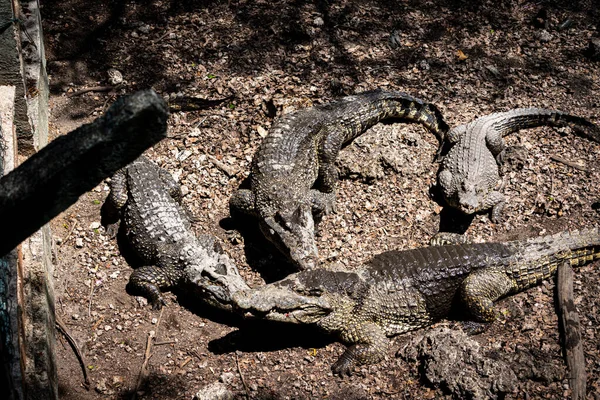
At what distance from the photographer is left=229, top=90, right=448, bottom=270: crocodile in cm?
589

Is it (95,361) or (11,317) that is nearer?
(11,317)

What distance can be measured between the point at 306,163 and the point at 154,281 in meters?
2.10

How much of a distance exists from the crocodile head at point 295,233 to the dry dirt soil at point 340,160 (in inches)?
10.4

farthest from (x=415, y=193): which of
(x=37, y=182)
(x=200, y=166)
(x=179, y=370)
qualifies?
(x=37, y=182)

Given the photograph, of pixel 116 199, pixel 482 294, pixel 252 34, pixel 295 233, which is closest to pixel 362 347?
pixel 482 294

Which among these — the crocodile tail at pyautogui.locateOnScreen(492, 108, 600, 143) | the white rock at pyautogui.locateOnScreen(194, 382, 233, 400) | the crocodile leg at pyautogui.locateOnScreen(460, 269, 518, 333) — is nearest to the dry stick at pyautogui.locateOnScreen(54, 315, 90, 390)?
the white rock at pyautogui.locateOnScreen(194, 382, 233, 400)

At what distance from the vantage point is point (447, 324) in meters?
5.45

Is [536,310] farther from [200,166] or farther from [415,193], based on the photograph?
[200,166]

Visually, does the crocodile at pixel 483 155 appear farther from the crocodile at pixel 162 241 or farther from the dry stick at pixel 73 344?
the dry stick at pixel 73 344

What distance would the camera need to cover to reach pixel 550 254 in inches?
219

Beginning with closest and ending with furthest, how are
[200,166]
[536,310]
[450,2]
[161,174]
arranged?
[536,310] < [161,174] < [200,166] < [450,2]

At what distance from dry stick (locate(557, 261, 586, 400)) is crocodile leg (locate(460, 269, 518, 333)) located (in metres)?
0.49

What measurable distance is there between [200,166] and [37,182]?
14.0 ft

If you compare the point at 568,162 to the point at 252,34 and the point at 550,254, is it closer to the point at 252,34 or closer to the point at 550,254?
the point at 550,254
